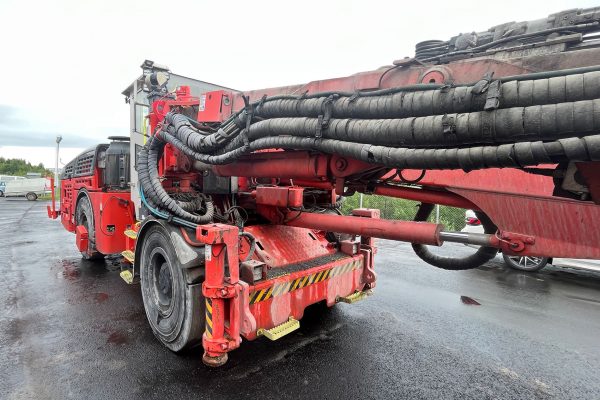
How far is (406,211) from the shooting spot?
39.9ft

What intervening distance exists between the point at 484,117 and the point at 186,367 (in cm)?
328

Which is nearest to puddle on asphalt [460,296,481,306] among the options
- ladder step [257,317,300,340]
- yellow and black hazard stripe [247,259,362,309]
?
yellow and black hazard stripe [247,259,362,309]

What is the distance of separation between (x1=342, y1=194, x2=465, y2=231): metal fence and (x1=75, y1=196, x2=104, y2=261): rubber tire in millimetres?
7606

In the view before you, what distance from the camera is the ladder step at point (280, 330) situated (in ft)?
10.6

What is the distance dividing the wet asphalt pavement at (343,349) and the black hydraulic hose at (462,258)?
108 centimetres

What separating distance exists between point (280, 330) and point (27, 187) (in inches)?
1295

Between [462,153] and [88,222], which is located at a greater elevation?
[462,153]

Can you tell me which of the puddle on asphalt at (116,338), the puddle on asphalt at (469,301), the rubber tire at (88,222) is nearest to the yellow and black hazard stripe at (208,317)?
the puddle on asphalt at (116,338)

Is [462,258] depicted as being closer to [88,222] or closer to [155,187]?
[155,187]

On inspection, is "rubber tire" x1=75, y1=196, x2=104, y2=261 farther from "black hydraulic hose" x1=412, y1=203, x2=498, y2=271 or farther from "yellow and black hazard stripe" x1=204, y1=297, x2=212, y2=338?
"black hydraulic hose" x1=412, y1=203, x2=498, y2=271

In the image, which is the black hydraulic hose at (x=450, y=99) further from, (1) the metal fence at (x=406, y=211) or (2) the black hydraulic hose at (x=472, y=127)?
(1) the metal fence at (x=406, y=211)

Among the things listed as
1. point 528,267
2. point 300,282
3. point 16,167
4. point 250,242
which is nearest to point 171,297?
point 250,242

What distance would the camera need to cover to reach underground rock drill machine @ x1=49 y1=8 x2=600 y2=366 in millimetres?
1868

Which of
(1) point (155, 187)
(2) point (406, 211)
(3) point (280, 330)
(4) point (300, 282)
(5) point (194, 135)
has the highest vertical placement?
(5) point (194, 135)
